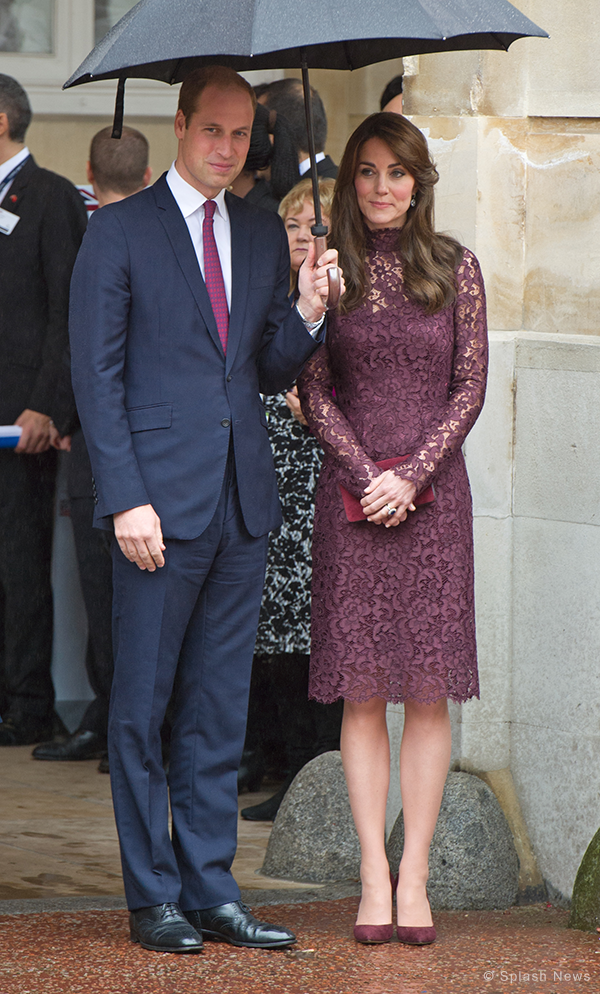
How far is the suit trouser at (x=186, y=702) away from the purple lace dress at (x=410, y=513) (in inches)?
9.4

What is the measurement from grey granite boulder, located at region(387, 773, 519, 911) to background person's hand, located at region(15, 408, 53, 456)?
2396 millimetres

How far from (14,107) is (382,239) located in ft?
9.11

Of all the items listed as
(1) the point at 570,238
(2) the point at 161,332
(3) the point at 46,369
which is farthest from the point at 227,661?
(3) the point at 46,369

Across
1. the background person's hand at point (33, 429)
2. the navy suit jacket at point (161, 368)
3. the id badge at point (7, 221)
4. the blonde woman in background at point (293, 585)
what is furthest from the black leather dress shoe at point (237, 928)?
the id badge at point (7, 221)

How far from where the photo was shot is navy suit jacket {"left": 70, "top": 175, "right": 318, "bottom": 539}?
3689mm

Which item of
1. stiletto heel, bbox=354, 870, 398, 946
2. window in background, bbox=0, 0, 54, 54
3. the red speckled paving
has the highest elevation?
window in background, bbox=0, 0, 54, 54

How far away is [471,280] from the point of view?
402 cm

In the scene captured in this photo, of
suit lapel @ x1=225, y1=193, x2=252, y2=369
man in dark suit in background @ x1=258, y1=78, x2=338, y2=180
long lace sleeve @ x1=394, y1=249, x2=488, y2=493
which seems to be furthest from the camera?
man in dark suit in background @ x1=258, y1=78, x2=338, y2=180

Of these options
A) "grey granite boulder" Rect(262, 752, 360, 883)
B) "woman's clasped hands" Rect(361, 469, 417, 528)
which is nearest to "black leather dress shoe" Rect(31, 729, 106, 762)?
"grey granite boulder" Rect(262, 752, 360, 883)

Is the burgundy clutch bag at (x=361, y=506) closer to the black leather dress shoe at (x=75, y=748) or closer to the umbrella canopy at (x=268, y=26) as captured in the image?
the umbrella canopy at (x=268, y=26)

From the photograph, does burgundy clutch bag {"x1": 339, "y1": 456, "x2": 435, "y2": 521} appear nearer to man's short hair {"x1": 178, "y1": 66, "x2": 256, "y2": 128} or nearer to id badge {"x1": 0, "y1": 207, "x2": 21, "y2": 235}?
man's short hair {"x1": 178, "y1": 66, "x2": 256, "y2": 128}

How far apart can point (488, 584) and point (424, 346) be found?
3.33ft

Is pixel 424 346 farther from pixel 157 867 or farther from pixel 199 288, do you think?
pixel 157 867

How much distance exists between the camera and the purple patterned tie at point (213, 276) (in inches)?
151
